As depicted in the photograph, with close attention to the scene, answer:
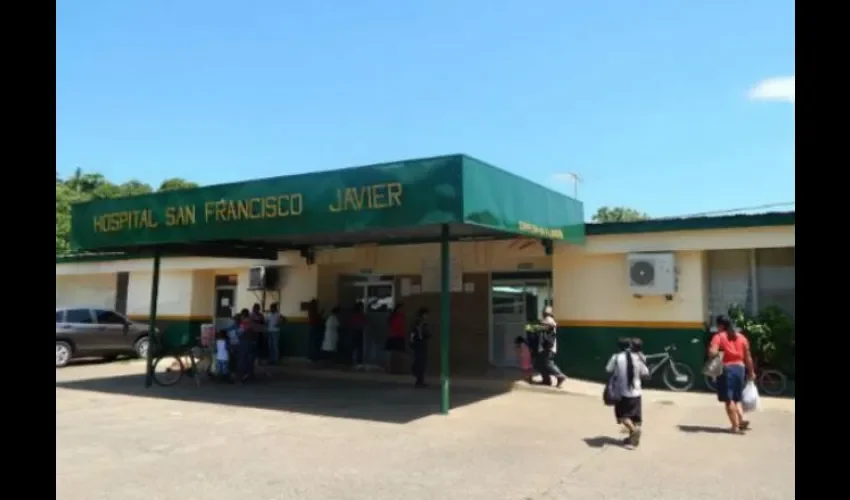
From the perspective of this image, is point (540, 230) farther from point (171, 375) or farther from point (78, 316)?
point (78, 316)

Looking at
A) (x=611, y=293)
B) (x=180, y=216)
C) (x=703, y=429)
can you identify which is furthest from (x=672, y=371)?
(x=180, y=216)

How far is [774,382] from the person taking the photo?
12633mm

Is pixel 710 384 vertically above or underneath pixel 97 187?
underneath

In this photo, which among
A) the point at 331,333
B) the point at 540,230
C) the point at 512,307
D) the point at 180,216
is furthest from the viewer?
the point at 331,333

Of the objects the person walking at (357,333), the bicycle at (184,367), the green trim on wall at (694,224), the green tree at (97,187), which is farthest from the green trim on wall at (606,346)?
the green tree at (97,187)

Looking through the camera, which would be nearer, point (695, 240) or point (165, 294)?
point (695, 240)

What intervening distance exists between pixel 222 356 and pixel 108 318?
7116mm

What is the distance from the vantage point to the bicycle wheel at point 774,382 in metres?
12.6

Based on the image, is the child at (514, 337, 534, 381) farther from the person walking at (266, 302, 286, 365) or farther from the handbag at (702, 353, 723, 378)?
the person walking at (266, 302, 286, 365)

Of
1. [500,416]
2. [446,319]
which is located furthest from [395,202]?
[500,416]
